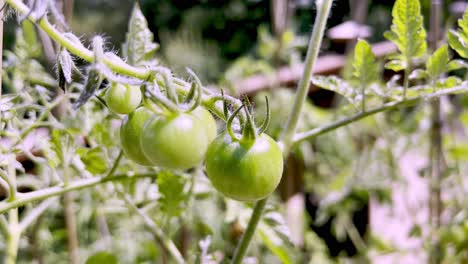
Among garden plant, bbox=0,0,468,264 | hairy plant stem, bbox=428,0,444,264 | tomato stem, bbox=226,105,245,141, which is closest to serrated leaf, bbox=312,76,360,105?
garden plant, bbox=0,0,468,264

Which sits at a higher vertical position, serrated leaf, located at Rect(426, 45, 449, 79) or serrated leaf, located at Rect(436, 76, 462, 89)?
serrated leaf, located at Rect(426, 45, 449, 79)

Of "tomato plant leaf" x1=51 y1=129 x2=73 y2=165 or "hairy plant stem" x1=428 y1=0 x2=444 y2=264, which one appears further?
"hairy plant stem" x1=428 y1=0 x2=444 y2=264

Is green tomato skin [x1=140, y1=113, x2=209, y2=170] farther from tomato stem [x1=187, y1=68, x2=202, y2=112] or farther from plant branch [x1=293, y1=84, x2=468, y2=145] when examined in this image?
plant branch [x1=293, y1=84, x2=468, y2=145]

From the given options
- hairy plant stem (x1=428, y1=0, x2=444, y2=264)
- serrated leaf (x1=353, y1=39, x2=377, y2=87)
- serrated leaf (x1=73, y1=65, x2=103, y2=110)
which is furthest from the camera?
hairy plant stem (x1=428, y1=0, x2=444, y2=264)

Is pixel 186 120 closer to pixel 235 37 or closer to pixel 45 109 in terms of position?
pixel 45 109

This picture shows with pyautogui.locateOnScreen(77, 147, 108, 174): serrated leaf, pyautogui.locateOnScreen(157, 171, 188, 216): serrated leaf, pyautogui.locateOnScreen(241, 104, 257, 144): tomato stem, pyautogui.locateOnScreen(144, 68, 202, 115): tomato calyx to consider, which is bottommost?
pyautogui.locateOnScreen(157, 171, 188, 216): serrated leaf

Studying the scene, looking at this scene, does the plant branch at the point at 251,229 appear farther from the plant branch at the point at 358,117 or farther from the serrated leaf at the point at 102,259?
the serrated leaf at the point at 102,259

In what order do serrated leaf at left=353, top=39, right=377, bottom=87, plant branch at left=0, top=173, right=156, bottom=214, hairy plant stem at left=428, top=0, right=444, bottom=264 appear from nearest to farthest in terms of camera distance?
plant branch at left=0, top=173, right=156, bottom=214 < serrated leaf at left=353, top=39, right=377, bottom=87 < hairy plant stem at left=428, top=0, right=444, bottom=264

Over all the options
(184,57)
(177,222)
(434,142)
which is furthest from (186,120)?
(184,57)
